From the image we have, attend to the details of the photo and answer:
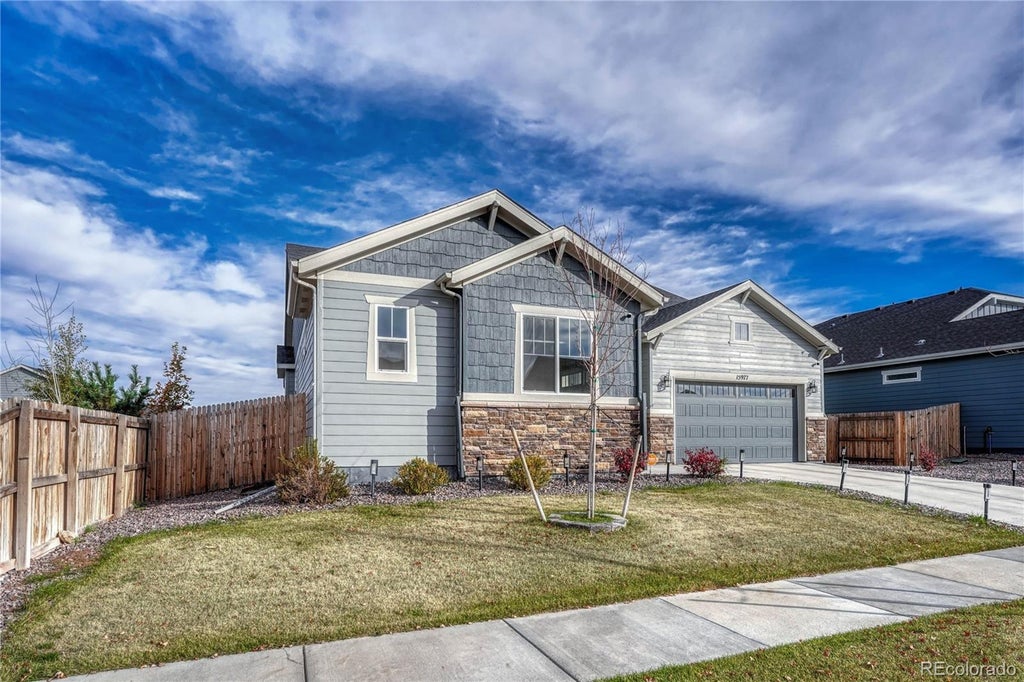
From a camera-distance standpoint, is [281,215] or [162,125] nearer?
[162,125]

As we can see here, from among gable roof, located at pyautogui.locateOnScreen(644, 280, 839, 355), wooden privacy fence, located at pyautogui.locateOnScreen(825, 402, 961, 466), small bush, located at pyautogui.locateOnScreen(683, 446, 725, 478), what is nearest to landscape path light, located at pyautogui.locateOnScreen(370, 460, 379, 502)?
small bush, located at pyautogui.locateOnScreen(683, 446, 725, 478)

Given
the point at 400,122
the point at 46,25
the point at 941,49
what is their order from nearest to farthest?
the point at 46,25 → the point at 941,49 → the point at 400,122

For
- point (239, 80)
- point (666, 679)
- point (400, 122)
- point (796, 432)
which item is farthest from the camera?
point (796, 432)

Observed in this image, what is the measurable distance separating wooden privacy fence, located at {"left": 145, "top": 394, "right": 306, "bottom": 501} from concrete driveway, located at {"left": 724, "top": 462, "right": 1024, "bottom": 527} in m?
10.4

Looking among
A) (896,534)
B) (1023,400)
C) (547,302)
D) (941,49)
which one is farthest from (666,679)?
(1023,400)

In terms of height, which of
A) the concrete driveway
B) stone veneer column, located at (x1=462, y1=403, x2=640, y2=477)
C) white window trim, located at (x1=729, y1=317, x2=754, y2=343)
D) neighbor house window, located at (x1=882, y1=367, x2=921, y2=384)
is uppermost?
Result: white window trim, located at (x1=729, y1=317, x2=754, y2=343)

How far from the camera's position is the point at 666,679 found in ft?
13.5

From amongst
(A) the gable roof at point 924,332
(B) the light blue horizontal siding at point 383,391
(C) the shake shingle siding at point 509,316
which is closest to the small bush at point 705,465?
(C) the shake shingle siding at point 509,316

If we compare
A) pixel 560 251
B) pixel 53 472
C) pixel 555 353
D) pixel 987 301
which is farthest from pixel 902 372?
pixel 53 472

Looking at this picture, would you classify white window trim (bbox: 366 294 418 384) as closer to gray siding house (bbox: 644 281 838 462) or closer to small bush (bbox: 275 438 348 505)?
small bush (bbox: 275 438 348 505)

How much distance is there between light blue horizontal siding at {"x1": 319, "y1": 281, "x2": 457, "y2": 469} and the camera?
12312 mm

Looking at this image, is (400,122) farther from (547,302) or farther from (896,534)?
(896,534)

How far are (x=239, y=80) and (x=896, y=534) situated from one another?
44.0ft

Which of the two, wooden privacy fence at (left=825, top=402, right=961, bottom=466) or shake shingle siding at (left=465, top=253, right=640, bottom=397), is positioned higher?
shake shingle siding at (left=465, top=253, right=640, bottom=397)
